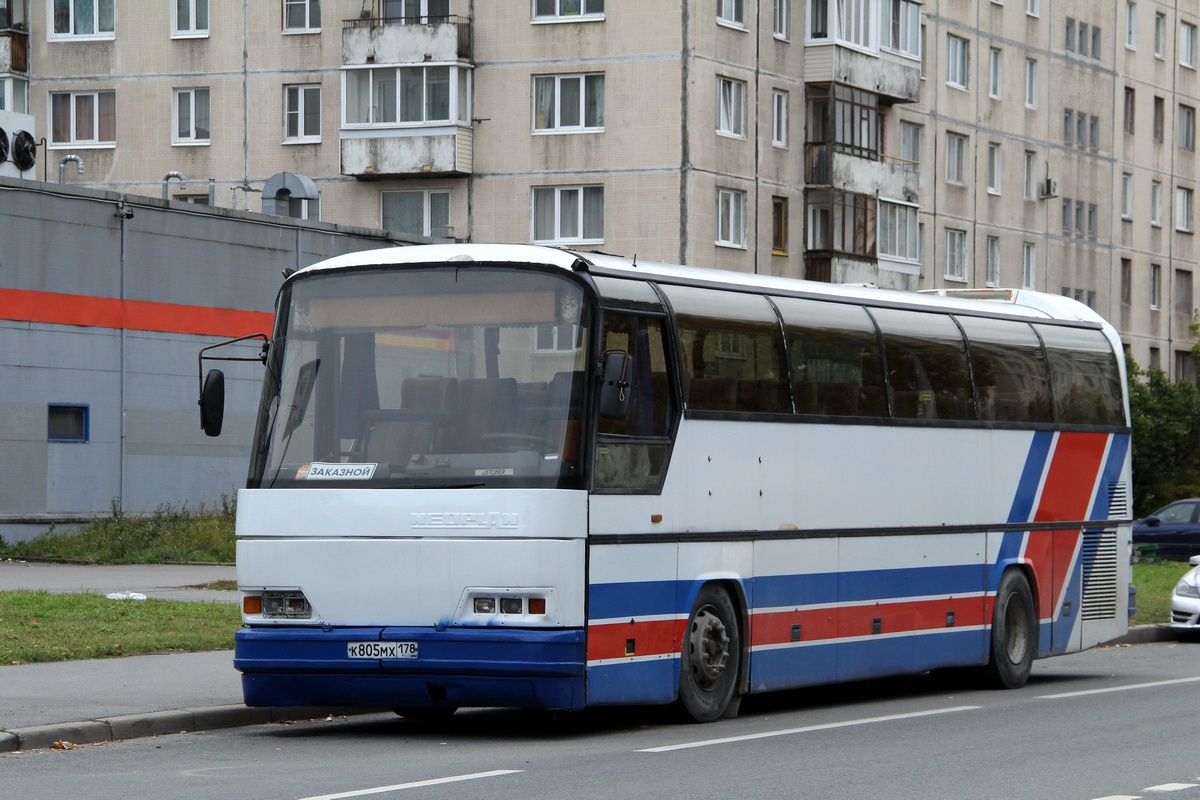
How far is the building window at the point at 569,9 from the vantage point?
5047 cm

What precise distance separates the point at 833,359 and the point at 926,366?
4.89 feet

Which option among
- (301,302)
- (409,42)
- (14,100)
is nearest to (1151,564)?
(409,42)

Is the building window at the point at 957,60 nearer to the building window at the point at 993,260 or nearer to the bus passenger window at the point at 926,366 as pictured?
the building window at the point at 993,260

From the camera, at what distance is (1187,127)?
7394cm

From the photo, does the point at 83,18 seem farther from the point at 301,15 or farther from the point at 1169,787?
the point at 1169,787

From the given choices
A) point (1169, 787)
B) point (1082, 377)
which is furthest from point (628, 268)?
point (1082, 377)

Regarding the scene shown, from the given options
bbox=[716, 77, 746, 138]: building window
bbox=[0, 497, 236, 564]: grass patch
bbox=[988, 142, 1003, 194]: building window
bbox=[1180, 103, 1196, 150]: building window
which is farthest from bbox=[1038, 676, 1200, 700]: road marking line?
bbox=[1180, 103, 1196, 150]: building window

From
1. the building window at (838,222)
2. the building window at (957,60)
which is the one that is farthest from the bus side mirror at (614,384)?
the building window at (957,60)

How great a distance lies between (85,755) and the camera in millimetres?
12016

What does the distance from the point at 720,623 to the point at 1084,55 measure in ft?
186

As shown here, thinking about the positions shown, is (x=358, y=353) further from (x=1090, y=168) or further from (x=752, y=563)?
(x=1090, y=168)

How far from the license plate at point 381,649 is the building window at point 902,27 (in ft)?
149

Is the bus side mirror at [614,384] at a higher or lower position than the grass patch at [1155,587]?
higher

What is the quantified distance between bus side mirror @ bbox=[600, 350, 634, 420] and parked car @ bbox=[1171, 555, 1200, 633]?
13.0 meters
